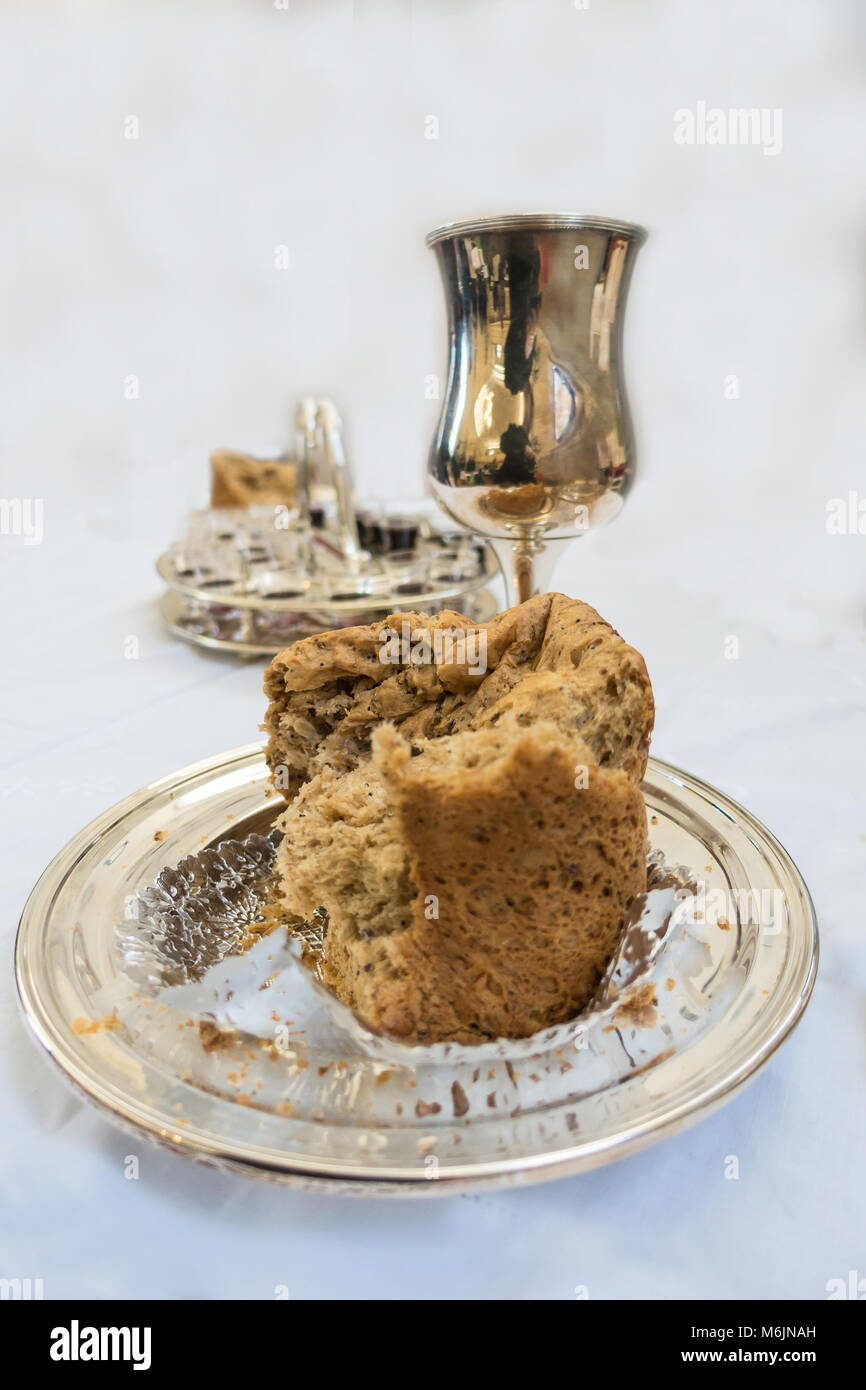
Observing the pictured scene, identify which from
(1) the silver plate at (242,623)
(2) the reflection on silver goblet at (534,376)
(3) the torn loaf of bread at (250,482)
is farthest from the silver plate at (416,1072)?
(3) the torn loaf of bread at (250,482)

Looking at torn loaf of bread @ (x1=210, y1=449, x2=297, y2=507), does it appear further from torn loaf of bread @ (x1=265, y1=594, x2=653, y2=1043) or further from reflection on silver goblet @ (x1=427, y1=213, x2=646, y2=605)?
torn loaf of bread @ (x1=265, y1=594, x2=653, y2=1043)

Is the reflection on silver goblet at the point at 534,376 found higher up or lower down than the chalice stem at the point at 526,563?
higher up

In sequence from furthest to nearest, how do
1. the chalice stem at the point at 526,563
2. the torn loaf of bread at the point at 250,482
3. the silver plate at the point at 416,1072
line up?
the torn loaf of bread at the point at 250,482 < the chalice stem at the point at 526,563 < the silver plate at the point at 416,1072

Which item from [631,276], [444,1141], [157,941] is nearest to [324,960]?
[157,941]

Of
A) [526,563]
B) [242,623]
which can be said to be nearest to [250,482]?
[242,623]

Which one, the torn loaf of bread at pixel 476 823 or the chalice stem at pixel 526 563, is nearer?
the torn loaf of bread at pixel 476 823

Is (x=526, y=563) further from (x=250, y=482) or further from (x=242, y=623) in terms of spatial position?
(x=250, y=482)

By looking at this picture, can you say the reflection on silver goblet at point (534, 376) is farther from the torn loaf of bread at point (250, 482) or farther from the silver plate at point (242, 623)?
the torn loaf of bread at point (250, 482)
